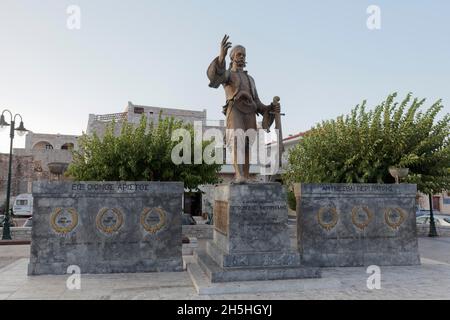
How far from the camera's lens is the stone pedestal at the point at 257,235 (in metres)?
7.05

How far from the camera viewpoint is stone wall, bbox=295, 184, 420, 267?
8.98 meters

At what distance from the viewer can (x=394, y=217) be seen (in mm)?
9336

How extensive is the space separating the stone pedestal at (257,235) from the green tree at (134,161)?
9668 millimetres

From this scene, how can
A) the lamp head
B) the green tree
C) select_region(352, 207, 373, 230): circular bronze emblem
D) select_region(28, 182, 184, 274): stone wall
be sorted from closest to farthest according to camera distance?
select_region(28, 182, 184, 274): stone wall < select_region(352, 207, 373, 230): circular bronze emblem < the lamp head < the green tree

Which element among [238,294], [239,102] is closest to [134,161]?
[239,102]

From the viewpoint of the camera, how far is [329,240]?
903 centimetres

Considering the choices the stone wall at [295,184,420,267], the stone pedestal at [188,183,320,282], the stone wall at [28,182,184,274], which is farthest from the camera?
the stone wall at [295,184,420,267]

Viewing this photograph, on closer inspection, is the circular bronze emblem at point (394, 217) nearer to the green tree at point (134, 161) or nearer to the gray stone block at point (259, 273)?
the gray stone block at point (259, 273)

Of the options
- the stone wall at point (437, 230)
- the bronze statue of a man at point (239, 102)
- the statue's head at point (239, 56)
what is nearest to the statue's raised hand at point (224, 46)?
the bronze statue of a man at point (239, 102)

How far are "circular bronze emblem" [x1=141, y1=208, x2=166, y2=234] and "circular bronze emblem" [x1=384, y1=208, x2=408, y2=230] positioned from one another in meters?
5.55

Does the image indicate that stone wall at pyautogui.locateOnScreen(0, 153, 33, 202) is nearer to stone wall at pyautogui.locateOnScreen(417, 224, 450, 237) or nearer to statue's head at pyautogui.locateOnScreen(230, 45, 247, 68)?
stone wall at pyautogui.locateOnScreen(417, 224, 450, 237)

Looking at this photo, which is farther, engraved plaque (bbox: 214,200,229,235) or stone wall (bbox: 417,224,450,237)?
stone wall (bbox: 417,224,450,237)

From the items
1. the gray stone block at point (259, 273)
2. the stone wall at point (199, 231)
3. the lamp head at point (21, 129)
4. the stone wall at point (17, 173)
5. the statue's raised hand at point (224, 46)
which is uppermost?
the statue's raised hand at point (224, 46)

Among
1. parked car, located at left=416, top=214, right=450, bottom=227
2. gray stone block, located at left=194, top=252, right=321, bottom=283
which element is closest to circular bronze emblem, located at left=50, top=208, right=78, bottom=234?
gray stone block, located at left=194, top=252, right=321, bottom=283
